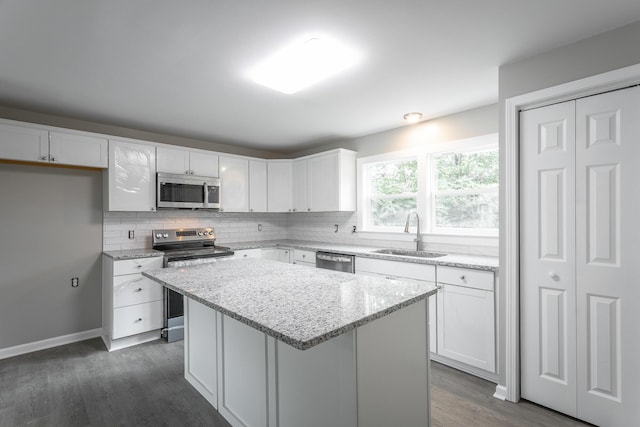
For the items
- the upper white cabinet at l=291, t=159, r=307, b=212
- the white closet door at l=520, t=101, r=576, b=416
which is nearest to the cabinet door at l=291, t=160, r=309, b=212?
the upper white cabinet at l=291, t=159, r=307, b=212

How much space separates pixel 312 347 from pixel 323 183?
10.5 feet

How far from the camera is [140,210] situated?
11.9 ft

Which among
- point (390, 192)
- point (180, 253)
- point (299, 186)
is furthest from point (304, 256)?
point (180, 253)

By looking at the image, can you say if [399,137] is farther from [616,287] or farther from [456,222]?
[616,287]

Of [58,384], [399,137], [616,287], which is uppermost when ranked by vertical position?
[399,137]

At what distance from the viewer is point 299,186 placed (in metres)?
4.79

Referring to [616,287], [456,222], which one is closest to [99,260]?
[456,222]

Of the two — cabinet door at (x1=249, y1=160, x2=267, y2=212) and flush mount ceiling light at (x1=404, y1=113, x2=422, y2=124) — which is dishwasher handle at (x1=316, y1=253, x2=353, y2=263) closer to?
Result: cabinet door at (x1=249, y1=160, x2=267, y2=212)

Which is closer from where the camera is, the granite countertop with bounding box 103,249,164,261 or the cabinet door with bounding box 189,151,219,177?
the granite countertop with bounding box 103,249,164,261

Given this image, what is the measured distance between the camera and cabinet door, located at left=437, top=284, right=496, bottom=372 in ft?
8.31

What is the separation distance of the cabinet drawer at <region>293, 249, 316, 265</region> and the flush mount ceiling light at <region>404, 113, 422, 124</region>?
1.93m

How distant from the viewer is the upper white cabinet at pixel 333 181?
419 centimetres

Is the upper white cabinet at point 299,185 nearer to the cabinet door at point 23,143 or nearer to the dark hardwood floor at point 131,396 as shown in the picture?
the dark hardwood floor at point 131,396

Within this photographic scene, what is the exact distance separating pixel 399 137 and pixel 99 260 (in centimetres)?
374
